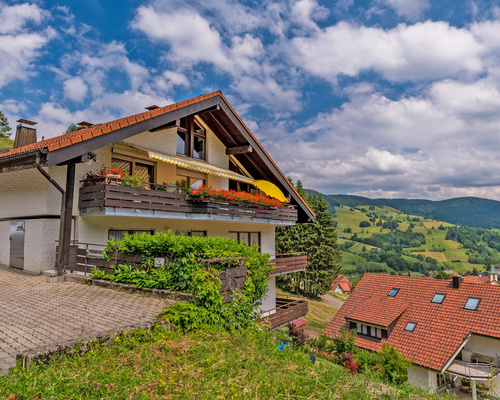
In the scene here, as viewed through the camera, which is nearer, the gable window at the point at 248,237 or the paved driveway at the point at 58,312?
the paved driveway at the point at 58,312

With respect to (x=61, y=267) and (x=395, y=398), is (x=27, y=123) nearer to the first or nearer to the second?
(x=61, y=267)

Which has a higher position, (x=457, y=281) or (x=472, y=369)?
(x=457, y=281)

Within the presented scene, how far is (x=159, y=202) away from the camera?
43.6ft

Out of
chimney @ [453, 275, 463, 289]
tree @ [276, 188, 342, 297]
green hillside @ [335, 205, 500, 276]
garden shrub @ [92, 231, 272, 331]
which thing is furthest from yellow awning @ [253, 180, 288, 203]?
green hillside @ [335, 205, 500, 276]

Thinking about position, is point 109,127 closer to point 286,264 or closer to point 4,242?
point 4,242

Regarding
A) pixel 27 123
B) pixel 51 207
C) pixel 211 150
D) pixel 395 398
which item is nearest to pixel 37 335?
pixel 395 398

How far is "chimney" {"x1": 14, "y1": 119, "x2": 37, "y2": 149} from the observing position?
731 inches

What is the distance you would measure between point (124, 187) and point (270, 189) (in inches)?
389

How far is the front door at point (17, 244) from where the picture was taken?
13469mm

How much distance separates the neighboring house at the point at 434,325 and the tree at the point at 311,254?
1935 cm

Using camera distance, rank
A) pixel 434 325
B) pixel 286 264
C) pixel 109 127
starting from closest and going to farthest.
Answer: pixel 109 127
pixel 286 264
pixel 434 325

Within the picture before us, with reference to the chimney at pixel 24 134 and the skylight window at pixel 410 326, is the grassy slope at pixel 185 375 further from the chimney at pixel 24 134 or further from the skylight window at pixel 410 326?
the skylight window at pixel 410 326

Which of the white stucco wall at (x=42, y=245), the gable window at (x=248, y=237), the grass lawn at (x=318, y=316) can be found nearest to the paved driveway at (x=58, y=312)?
the white stucco wall at (x=42, y=245)

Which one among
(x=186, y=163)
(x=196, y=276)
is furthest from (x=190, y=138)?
(x=196, y=276)
